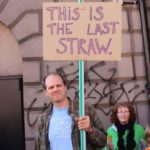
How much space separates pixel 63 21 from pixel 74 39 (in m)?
0.15

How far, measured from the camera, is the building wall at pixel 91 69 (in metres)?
5.61

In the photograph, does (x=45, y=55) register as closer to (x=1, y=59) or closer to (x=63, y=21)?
(x=63, y=21)

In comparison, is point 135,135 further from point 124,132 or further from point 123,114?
point 123,114

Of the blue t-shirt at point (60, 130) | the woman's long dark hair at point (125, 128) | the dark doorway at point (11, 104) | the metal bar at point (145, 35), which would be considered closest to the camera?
the blue t-shirt at point (60, 130)

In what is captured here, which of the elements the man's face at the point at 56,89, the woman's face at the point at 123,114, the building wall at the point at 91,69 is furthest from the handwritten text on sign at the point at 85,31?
the building wall at the point at 91,69

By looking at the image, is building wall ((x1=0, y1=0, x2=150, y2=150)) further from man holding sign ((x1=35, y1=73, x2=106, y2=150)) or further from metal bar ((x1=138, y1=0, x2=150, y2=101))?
man holding sign ((x1=35, y1=73, x2=106, y2=150))

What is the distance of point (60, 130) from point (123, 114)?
4.68 feet

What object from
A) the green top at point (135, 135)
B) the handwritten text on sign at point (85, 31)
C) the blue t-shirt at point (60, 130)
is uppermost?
the handwritten text on sign at point (85, 31)

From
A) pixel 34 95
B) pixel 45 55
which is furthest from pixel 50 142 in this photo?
pixel 34 95

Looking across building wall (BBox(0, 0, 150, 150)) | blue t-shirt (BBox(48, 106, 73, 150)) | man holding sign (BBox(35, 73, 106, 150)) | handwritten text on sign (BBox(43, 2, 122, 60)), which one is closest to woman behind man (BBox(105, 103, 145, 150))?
building wall (BBox(0, 0, 150, 150))

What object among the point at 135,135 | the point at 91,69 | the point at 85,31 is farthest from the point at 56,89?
the point at 91,69

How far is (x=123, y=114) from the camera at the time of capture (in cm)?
469

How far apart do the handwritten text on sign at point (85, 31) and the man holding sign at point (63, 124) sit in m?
0.23

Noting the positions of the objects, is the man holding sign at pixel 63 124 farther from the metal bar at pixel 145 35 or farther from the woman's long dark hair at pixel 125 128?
the metal bar at pixel 145 35
